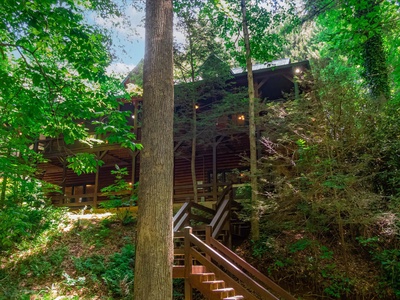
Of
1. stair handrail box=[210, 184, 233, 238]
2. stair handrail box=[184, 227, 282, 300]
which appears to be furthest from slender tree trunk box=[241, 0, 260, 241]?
stair handrail box=[184, 227, 282, 300]

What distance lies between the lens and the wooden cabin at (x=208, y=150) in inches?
542

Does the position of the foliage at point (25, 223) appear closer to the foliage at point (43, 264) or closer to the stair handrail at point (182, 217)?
the foliage at point (43, 264)

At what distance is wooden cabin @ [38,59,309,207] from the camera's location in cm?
1376

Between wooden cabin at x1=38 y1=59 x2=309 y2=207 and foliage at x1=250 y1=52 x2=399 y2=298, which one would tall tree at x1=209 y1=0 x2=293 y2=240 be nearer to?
wooden cabin at x1=38 y1=59 x2=309 y2=207

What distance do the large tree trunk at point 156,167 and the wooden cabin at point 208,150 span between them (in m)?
8.39

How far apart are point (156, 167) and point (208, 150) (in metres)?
12.9

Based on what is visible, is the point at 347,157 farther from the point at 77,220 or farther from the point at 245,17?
the point at 77,220

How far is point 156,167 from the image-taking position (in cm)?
Answer: 360

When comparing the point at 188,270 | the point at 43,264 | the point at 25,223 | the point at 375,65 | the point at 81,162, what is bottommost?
the point at 43,264

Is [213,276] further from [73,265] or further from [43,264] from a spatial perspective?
[43,264]

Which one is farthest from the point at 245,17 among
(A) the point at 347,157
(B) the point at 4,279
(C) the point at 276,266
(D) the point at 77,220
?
(B) the point at 4,279

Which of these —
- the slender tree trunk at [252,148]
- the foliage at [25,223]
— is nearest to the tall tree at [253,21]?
the slender tree trunk at [252,148]

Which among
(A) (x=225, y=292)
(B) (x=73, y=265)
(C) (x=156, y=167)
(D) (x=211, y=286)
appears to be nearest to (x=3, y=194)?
(B) (x=73, y=265)

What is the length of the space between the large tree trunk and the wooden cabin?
8386 millimetres
